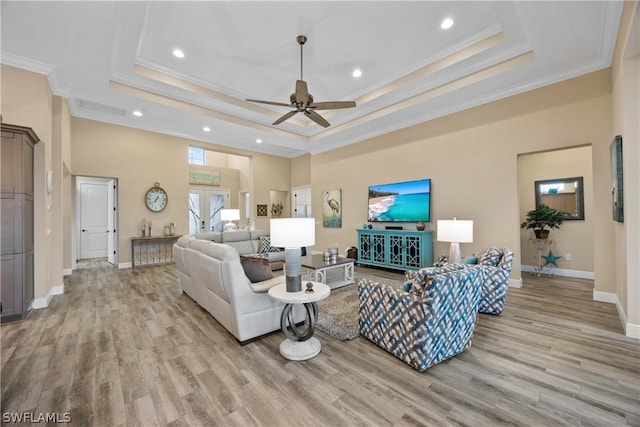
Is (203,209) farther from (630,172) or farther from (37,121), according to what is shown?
(630,172)

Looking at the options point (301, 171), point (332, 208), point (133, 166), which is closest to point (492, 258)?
point (332, 208)

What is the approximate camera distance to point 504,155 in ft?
14.5

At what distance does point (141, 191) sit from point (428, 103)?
6.85 metres

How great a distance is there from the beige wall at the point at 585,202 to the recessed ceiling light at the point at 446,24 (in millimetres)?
2654

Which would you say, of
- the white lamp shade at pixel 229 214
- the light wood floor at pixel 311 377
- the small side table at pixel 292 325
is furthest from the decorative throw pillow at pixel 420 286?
the white lamp shade at pixel 229 214

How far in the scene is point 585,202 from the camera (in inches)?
192

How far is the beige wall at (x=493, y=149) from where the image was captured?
3658 millimetres

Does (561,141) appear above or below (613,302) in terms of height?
above

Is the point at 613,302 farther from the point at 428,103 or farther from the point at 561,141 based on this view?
the point at 428,103

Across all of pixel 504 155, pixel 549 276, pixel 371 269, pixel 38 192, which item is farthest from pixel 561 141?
pixel 38 192

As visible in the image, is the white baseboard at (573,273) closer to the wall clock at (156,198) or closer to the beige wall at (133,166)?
the beige wall at (133,166)

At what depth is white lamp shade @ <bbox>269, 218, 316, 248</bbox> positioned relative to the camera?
2.31m

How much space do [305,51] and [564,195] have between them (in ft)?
17.8

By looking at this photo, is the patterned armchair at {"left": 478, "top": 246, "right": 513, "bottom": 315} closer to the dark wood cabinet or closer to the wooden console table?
the dark wood cabinet
